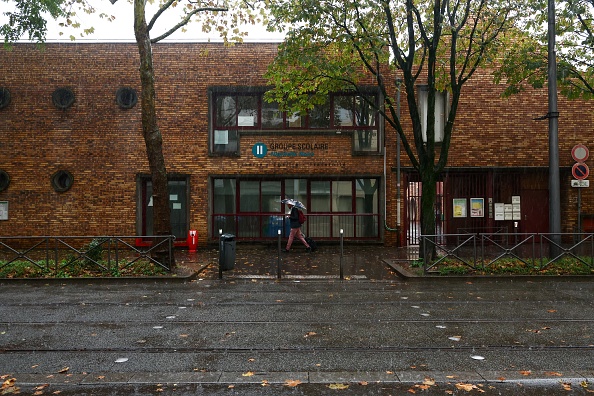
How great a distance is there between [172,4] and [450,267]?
9.01m

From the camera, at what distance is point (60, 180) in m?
18.8

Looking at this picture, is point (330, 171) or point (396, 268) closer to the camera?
point (396, 268)

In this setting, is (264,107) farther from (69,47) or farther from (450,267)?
(450,267)

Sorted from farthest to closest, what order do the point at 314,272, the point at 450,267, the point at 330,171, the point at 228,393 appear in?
the point at 330,171, the point at 314,272, the point at 450,267, the point at 228,393

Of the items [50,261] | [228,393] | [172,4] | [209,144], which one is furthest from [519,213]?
[228,393]

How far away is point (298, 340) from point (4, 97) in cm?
1686

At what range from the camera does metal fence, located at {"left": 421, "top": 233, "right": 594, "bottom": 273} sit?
11.8 metres

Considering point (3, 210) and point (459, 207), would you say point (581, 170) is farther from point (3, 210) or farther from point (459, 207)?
point (3, 210)

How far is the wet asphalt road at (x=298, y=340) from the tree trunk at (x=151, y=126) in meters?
2.39

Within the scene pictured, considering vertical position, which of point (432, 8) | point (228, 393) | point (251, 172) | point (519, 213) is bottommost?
point (228, 393)

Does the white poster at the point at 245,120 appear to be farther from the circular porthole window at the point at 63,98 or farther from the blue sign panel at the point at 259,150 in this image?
the circular porthole window at the point at 63,98

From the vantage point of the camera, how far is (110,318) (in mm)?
7758

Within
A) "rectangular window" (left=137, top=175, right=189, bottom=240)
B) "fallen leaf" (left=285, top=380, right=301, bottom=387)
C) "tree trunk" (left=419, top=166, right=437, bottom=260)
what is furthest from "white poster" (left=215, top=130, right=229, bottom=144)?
"fallen leaf" (left=285, top=380, right=301, bottom=387)

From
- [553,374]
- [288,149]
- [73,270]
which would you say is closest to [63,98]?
[288,149]
